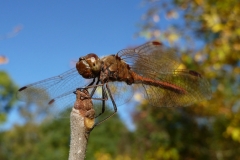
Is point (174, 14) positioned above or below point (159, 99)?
below

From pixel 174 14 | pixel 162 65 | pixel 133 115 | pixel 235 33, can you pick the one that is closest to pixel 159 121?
pixel 133 115

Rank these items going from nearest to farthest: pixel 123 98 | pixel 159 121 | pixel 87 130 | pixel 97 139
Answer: pixel 87 130
pixel 123 98
pixel 159 121
pixel 97 139

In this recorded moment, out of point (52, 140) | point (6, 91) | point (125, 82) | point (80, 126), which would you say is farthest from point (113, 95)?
→ point (6, 91)

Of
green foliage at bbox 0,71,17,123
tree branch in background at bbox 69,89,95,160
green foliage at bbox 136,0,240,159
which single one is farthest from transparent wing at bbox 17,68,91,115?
green foliage at bbox 0,71,17,123

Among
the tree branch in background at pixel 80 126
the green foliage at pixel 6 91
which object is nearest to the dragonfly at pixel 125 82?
the tree branch in background at pixel 80 126

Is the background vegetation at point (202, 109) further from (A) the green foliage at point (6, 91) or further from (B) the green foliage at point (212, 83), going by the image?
(A) the green foliage at point (6, 91)

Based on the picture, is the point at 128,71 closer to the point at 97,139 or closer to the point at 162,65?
the point at 162,65

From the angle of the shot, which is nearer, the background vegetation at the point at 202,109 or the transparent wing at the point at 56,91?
the transparent wing at the point at 56,91
